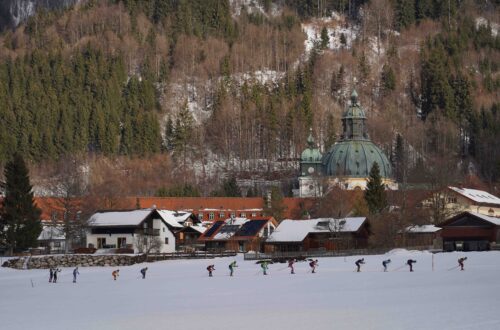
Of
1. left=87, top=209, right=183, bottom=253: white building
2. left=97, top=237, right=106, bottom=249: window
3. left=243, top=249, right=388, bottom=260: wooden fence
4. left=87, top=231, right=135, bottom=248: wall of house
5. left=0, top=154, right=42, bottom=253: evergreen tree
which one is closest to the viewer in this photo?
left=243, top=249, right=388, bottom=260: wooden fence

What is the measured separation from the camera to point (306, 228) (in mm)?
106750

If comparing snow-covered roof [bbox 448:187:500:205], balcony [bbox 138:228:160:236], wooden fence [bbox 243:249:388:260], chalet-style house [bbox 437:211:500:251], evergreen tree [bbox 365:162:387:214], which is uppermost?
snow-covered roof [bbox 448:187:500:205]

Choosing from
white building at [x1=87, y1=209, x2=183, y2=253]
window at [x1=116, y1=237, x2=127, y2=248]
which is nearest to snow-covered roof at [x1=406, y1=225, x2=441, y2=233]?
white building at [x1=87, y1=209, x2=183, y2=253]

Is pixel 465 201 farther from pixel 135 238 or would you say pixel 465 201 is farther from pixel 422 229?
pixel 135 238

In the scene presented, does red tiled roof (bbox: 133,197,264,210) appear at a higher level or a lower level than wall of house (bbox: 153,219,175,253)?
higher

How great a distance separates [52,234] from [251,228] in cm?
1923

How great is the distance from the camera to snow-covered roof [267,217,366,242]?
105 m

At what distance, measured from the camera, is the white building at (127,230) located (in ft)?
349

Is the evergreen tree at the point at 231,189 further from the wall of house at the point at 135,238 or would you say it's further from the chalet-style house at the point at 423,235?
the chalet-style house at the point at 423,235

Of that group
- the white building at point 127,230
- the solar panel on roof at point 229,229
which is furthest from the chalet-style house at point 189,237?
the white building at point 127,230

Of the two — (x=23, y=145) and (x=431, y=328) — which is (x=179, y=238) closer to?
(x=23, y=145)

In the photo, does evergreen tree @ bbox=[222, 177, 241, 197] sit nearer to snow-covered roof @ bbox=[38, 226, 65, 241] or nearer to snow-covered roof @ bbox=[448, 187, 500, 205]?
snow-covered roof @ bbox=[448, 187, 500, 205]

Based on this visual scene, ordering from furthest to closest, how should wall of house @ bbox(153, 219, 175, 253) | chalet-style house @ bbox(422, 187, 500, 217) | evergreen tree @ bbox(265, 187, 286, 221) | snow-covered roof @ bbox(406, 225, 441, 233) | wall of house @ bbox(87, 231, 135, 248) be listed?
1. evergreen tree @ bbox(265, 187, 286, 221)
2. chalet-style house @ bbox(422, 187, 500, 217)
3. wall of house @ bbox(153, 219, 175, 253)
4. snow-covered roof @ bbox(406, 225, 441, 233)
5. wall of house @ bbox(87, 231, 135, 248)

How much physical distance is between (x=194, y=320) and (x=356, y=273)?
77.9 feet
